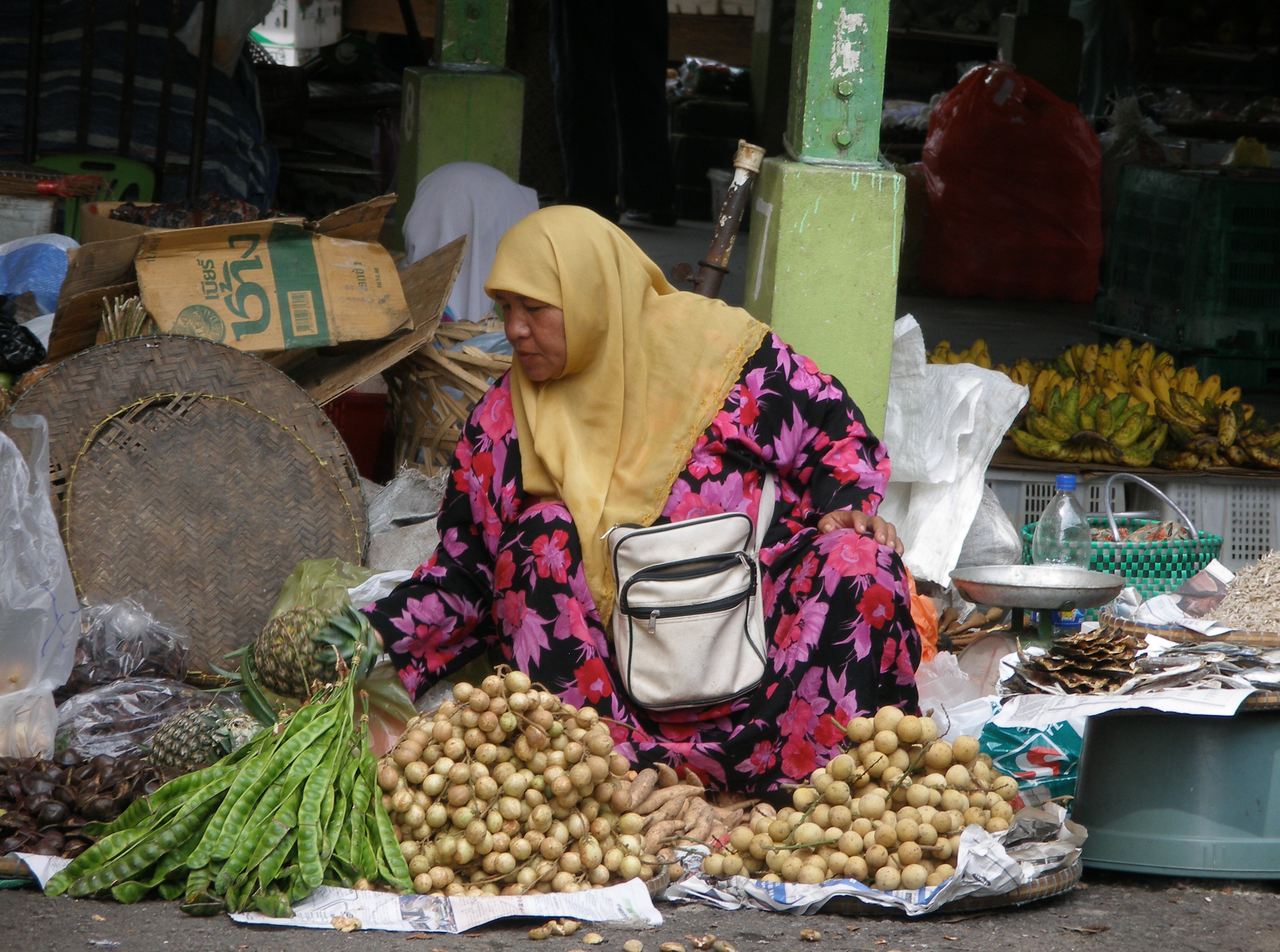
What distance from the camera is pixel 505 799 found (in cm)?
246

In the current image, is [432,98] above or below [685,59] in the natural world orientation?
below

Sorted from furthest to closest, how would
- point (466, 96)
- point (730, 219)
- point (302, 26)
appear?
point (302, 26) < point (466, 96) < point (730, 219)

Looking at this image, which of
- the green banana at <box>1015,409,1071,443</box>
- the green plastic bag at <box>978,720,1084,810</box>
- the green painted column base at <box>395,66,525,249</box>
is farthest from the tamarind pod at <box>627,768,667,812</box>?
the green painted column base at <box>395,66,525,249</box>

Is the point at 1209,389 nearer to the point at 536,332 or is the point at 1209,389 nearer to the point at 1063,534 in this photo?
the point at 1063,534

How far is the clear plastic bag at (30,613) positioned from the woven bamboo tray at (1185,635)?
7.38 ft

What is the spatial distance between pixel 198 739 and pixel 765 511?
125 cm

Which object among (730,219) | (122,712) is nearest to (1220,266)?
(730,219)

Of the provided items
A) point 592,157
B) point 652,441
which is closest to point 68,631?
point 652,441

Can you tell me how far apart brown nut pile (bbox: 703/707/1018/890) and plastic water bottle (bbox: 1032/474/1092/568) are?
1.31 m

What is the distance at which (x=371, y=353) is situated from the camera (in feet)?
13.9

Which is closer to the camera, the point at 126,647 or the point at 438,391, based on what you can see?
the point at 126,647

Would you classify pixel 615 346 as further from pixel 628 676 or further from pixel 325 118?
pixel 325 118

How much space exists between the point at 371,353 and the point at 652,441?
154 centimetres

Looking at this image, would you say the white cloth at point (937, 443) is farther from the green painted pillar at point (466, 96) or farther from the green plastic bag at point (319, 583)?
the green painted pillar at point (466, 96)
